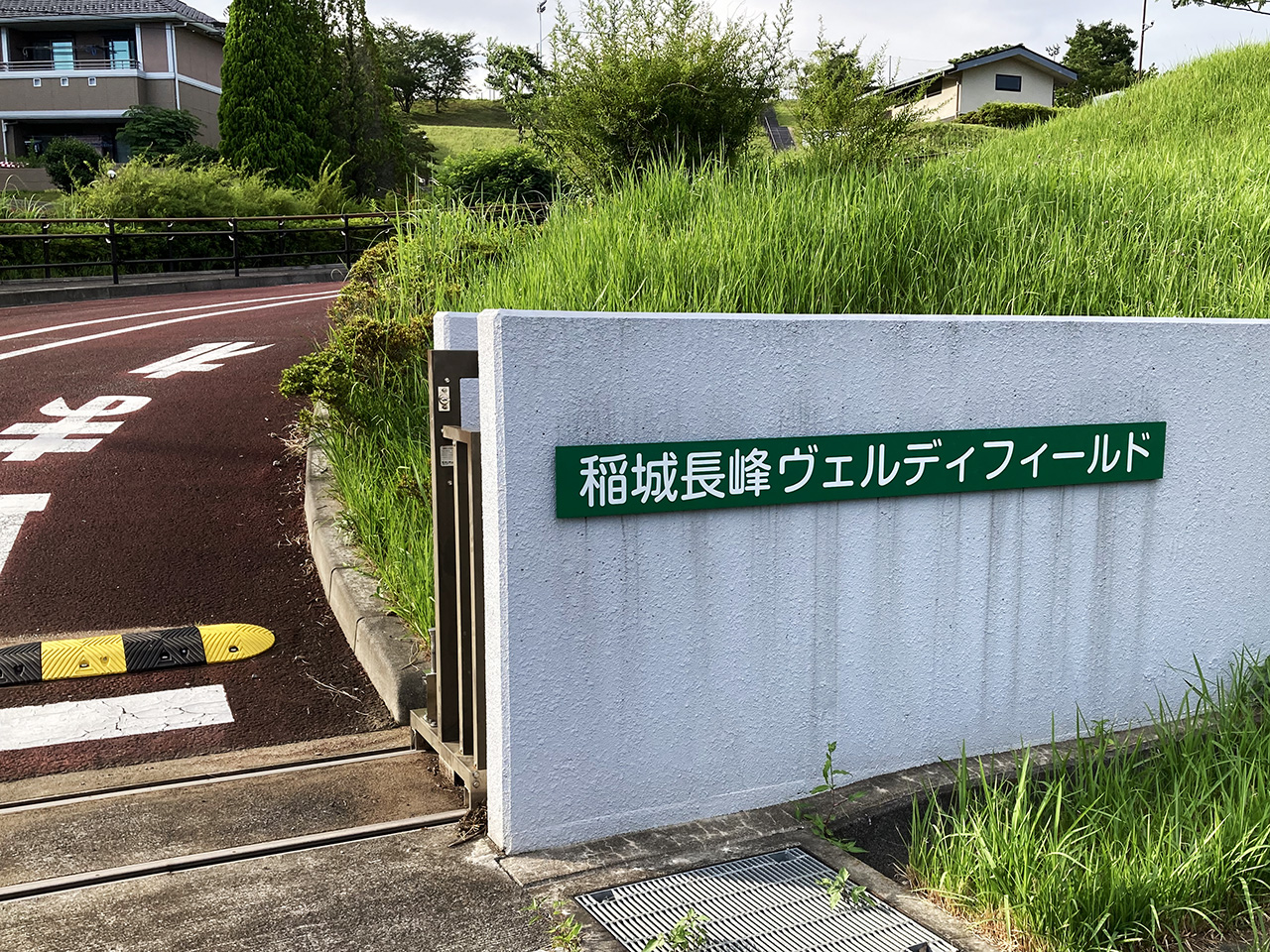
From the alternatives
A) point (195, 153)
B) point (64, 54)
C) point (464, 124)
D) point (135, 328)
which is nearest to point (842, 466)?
point (135, 328)

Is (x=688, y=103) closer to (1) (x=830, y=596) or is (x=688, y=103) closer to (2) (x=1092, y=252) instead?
(2) (x=1092, y=252)

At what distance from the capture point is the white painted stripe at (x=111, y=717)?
418 cm

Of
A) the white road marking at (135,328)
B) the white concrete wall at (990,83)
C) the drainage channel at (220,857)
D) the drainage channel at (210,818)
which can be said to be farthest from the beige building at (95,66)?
the drainage channel at (220,857)

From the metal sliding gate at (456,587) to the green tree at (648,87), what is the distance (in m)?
5.51

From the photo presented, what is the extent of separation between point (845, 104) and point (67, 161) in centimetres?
3335

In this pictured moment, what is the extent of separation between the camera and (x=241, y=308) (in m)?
13.4

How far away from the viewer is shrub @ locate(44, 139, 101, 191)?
112ft

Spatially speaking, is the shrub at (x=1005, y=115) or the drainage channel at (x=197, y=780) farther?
the shrub at (x=1005, y=115)

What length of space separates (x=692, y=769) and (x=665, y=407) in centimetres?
125

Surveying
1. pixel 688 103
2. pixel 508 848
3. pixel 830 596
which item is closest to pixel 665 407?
pixel 830 596

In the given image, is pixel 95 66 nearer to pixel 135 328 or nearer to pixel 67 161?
pixel 67 161

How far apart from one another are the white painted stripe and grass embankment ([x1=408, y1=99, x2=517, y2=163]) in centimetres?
5090

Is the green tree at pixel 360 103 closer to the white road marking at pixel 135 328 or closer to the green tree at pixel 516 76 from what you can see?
the white road marking at pixel 135 328

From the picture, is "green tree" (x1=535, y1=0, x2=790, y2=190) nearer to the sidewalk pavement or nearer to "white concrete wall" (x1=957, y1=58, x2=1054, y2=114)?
the sidewalk pavement
